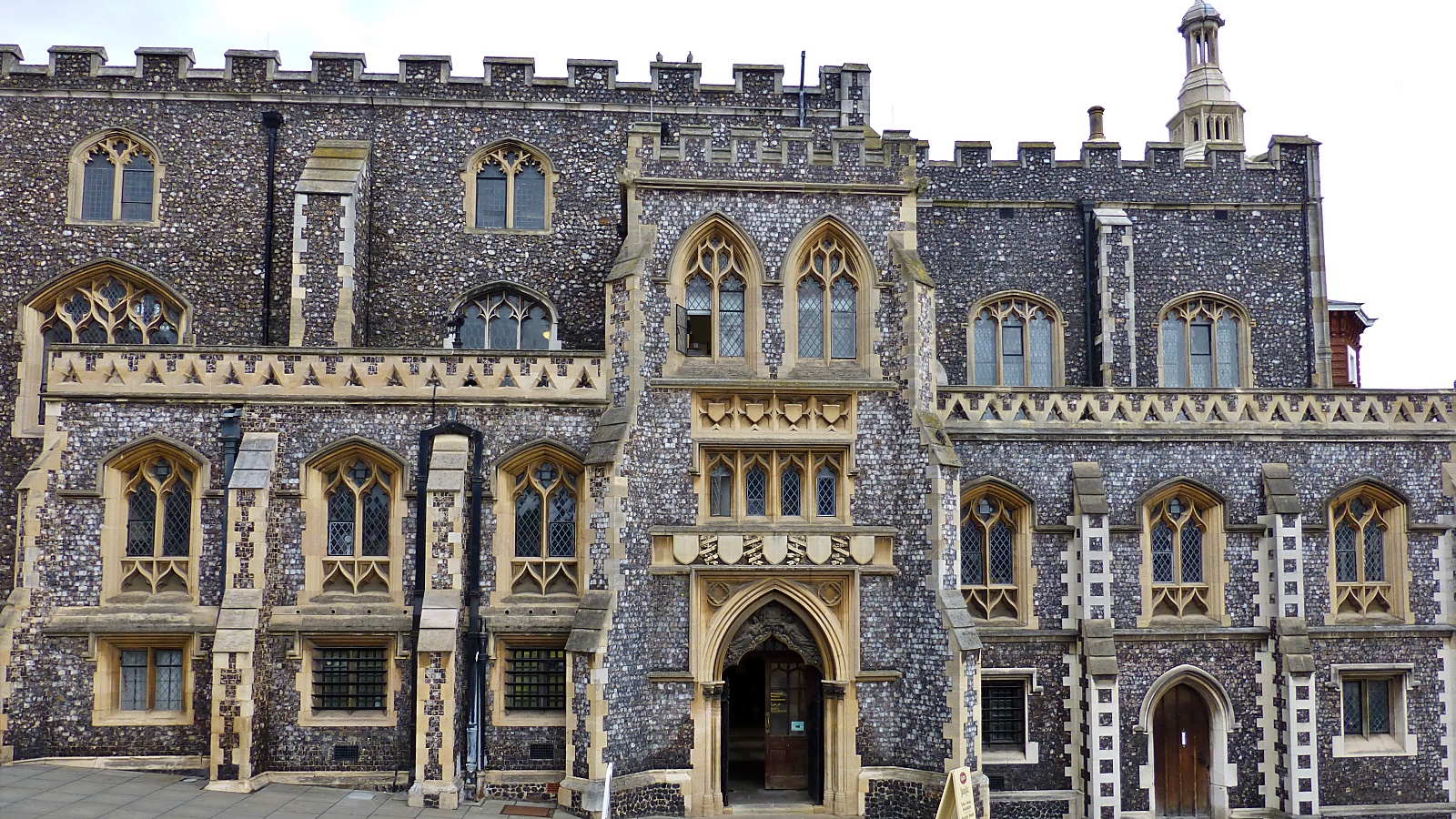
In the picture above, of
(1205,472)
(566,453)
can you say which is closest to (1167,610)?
(1205,472)

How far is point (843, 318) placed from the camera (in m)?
16.7

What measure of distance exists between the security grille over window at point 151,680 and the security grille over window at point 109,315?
22.8 feet

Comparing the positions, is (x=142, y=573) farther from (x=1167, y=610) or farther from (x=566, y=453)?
(x=1167, y=610)

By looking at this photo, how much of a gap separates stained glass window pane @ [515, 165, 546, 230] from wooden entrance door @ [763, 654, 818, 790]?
10.4 metres

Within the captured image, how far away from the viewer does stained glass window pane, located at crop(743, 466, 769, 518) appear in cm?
1627

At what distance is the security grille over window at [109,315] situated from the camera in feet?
65.1

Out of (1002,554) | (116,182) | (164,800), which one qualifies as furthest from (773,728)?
(116,182)

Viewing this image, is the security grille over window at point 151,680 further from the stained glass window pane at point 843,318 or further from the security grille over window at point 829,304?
the stained glass window pane at point 843,318

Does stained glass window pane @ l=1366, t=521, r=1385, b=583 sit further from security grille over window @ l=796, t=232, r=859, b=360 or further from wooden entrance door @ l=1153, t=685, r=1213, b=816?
security grille over window @ l=796, t=232, r=859, b=360

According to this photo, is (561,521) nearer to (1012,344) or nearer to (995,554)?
(995,554)

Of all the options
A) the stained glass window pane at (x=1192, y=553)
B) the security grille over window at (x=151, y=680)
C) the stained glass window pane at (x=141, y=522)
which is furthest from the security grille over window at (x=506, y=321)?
the stained glass window pane at (x=1192, y=553)

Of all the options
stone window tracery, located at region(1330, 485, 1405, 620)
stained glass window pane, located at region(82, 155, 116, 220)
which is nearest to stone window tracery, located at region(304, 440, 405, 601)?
stained glass window pane, located at region(82, 155, 116, 220)

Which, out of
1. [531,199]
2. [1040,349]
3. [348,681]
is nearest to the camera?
[348,681]

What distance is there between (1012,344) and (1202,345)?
4.25 metres
